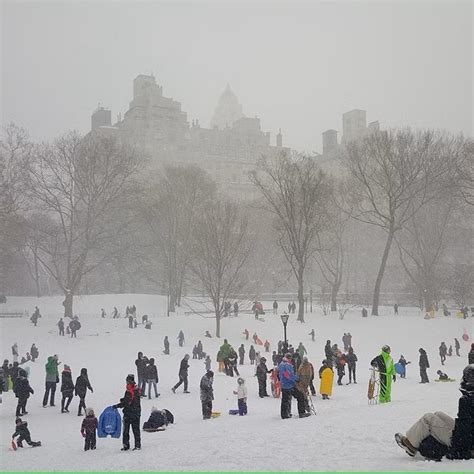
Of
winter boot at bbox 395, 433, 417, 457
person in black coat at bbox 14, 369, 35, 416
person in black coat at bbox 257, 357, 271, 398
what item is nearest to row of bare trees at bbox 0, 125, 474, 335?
person in black coat at bbox 257, 357, 271, 398

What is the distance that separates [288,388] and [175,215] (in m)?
39.3

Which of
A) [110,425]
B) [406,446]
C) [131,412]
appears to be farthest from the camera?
[110,425]

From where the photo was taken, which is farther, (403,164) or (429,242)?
(429,242)

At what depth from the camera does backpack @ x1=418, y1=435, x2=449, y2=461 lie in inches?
311

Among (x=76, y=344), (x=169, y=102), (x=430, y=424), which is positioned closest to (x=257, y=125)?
(x=169, y=102)

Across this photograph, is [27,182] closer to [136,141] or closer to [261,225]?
[261,225]

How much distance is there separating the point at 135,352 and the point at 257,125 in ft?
320

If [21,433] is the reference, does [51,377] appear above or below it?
above

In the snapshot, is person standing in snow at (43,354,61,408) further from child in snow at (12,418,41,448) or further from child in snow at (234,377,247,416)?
child in snow at (234,377,247,416)

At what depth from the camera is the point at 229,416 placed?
1525 centimetres

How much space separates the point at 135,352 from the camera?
3288cm

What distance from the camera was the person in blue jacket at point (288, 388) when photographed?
43.8 ft

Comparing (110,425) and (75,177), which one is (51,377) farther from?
(75,177)

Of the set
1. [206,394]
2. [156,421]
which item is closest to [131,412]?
[156,421]
